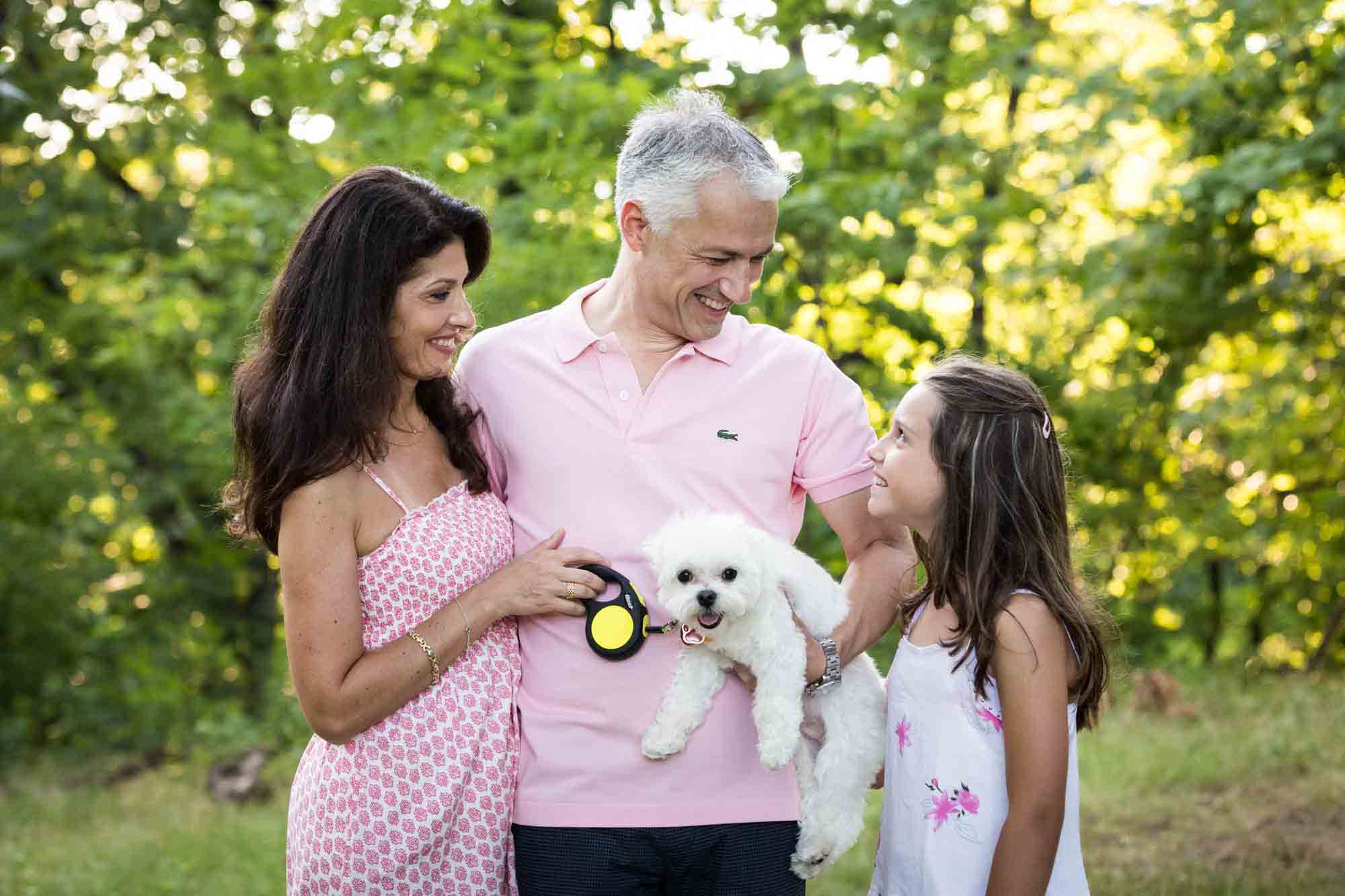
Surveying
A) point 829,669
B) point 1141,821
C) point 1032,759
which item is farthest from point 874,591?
point 1141,821

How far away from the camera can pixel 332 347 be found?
2.50 metres

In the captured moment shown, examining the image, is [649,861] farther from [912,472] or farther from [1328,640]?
[1328,640]

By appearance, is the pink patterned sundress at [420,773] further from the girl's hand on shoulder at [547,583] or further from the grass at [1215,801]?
the grass at [1215,801]

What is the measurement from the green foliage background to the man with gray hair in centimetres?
85

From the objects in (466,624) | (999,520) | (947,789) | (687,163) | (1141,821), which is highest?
(687,163)

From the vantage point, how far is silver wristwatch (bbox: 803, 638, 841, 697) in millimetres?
2684

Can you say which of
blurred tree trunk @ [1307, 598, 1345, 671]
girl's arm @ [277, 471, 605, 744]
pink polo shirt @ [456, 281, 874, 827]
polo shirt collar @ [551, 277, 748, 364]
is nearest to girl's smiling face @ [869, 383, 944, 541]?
pink polo shirt @ [456, 281, 874, 827]

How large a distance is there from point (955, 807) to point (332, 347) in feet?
5.05

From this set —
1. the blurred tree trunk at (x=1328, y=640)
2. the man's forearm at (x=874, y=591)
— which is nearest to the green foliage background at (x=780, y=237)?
the blurred tree trunk at (x=1328, y=640)

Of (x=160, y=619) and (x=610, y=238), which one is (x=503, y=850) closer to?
(x=610, y=238)

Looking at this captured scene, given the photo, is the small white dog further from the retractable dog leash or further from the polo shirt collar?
the polo shirt collar

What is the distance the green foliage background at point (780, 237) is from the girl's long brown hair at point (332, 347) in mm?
1619

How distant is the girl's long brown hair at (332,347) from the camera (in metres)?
2.45

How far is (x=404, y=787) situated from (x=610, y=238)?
3742 mm
